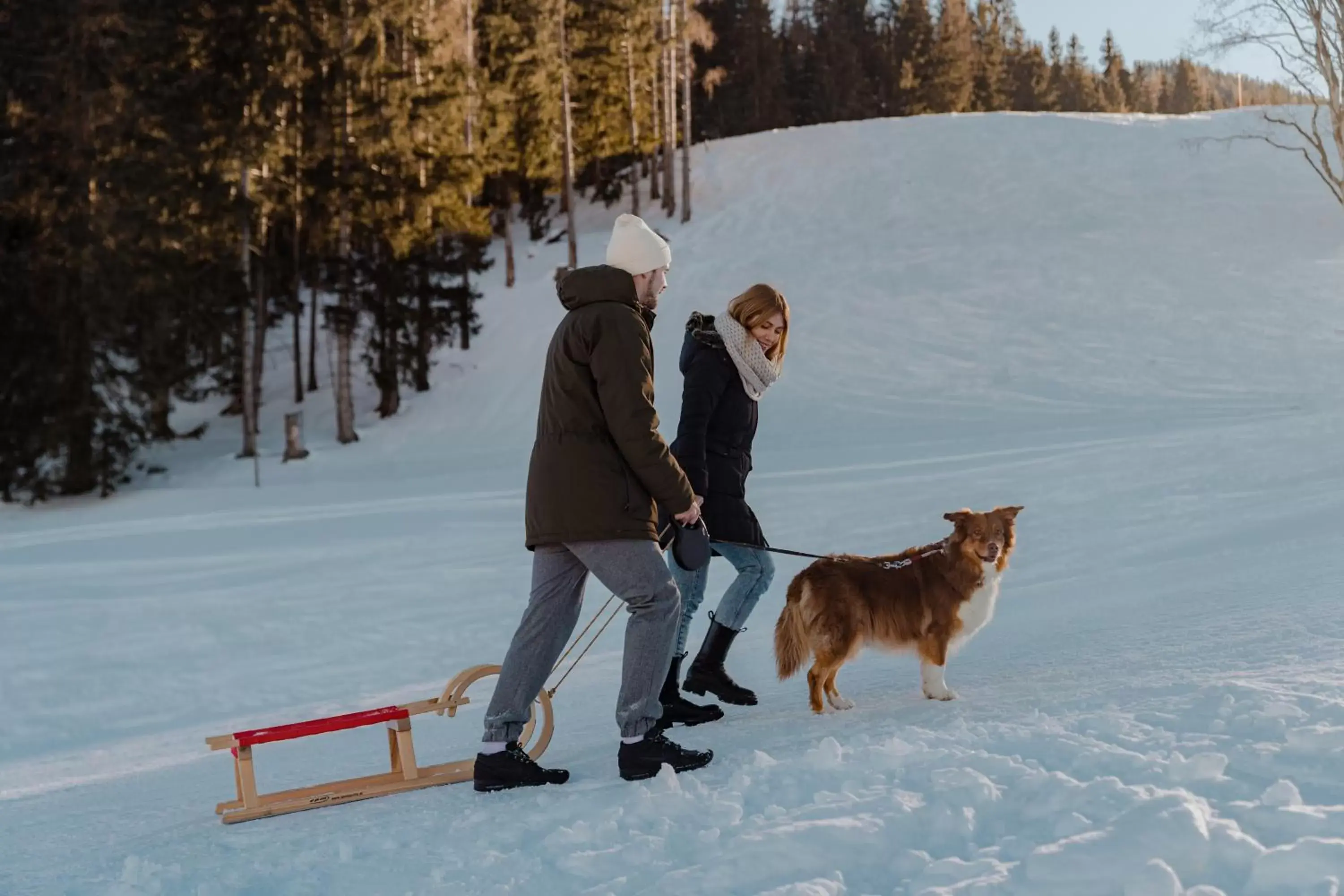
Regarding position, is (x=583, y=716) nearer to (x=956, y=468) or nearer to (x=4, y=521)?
(x=956, y=468)

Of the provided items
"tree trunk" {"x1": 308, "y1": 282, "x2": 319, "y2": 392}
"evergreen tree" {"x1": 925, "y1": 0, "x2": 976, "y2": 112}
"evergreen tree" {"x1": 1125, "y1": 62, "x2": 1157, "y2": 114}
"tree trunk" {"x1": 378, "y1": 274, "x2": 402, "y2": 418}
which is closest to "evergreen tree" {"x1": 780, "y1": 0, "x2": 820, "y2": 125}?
"evergreen tree" {"x1": 925, "y1": 0, "x2": 976, "y2": 112}

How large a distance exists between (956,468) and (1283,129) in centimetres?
3192

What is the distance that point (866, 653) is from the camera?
7.64 metres

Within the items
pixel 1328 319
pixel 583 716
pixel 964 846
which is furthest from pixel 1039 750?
pixel 1328 319

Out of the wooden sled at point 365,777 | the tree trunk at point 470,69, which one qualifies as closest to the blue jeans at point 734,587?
the wooden sled at point 365,777

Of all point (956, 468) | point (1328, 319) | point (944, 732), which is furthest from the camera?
point (1328, 319)

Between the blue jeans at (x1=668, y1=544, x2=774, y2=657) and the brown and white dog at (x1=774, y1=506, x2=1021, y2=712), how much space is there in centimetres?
18

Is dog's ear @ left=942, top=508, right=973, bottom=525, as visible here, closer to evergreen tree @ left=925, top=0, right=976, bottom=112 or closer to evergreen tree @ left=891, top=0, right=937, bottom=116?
evergreen tree @ left=891, top=0, right=937, bottom=116

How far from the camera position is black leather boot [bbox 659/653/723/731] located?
18.4ft

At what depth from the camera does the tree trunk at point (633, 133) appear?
1481 inches

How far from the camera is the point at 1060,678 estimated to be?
5734 mm

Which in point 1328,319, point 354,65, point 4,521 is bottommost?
point 4,521

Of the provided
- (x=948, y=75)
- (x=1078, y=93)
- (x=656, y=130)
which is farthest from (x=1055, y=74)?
(x=656, y=130)

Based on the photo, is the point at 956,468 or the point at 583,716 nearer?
the point at 583,716
